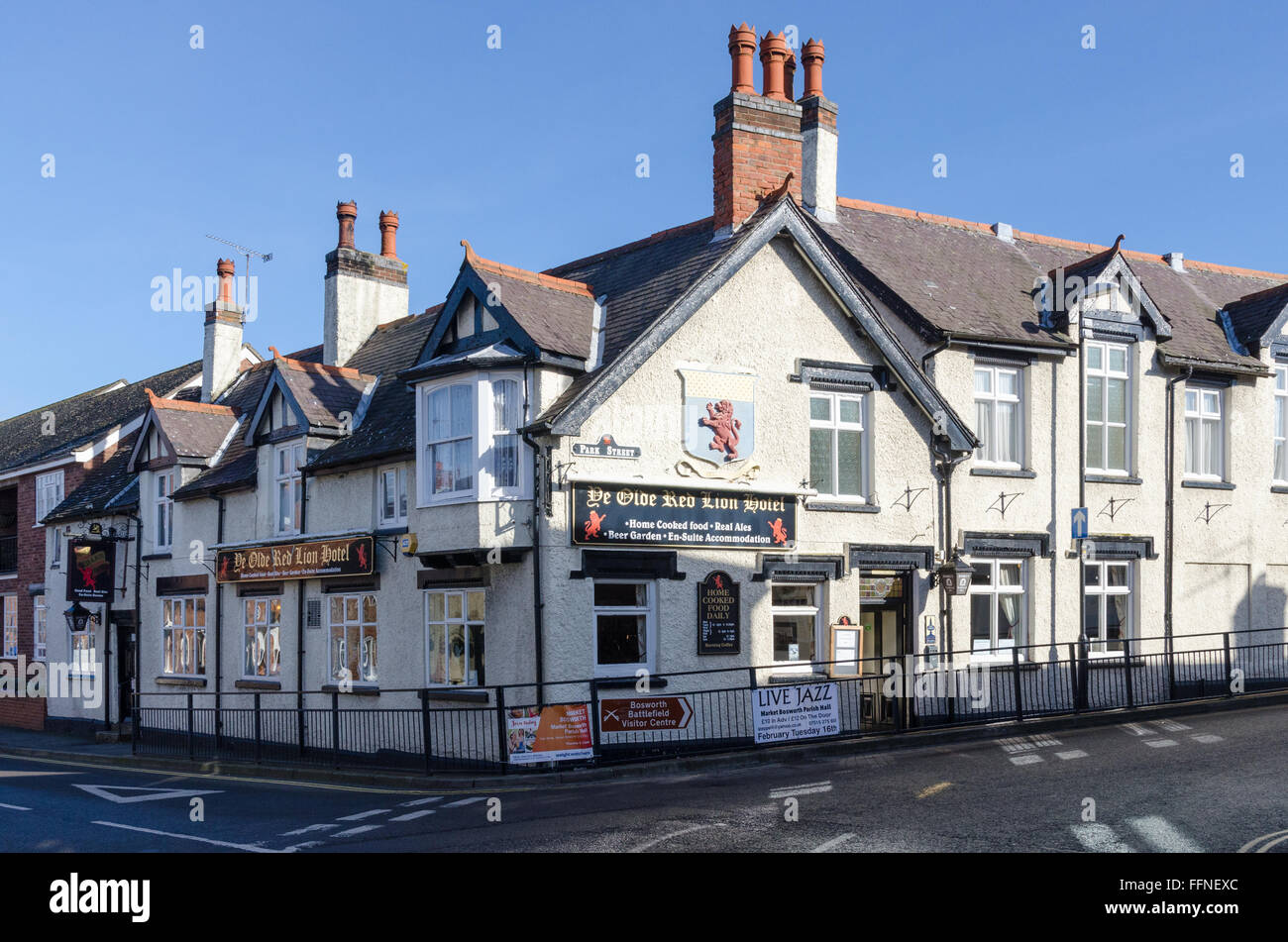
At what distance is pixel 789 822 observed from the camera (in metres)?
11.7

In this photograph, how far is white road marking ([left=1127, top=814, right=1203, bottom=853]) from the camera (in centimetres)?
980

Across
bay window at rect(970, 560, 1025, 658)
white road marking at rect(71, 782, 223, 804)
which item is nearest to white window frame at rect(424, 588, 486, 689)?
white road marking at rect(71, 782, 223, 804)

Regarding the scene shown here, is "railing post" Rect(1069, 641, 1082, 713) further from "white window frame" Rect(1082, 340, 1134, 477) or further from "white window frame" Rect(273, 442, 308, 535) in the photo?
"white window frame" Rect(273, 442, 308, 535)

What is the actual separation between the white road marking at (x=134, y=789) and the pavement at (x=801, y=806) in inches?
1.7

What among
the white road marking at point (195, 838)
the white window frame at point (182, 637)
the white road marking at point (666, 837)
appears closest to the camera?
the white road marking at point (666, 837)

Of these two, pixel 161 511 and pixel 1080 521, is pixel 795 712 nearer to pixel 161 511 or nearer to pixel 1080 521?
pixel 1080 521

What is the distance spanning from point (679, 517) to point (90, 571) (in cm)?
1697

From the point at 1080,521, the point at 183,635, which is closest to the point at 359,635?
the point at 183,635

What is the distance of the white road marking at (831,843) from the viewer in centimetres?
1023

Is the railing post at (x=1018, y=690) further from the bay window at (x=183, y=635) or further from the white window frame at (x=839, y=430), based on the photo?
the bay window at (x=183, y=635)

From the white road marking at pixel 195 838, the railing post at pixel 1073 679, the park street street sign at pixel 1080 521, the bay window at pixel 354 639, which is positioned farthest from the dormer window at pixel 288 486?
the railing post at pixel 1073 679

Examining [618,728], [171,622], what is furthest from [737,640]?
[171,622]

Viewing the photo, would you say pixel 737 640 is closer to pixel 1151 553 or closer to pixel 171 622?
pixel 1151 553

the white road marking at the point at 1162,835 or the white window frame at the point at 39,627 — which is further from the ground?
the white road marking at the point at 1162,835
